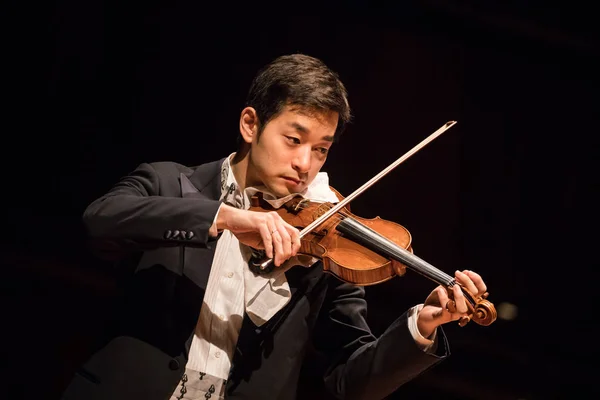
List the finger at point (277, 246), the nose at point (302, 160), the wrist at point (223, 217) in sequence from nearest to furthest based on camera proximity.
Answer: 1. the finger at point (277, 246)
2. the wrist at point (223, 217)
3. the nose at point (302, 160)

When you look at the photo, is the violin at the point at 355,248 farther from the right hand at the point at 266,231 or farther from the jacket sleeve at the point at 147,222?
the jacket sleeve at the point at 147,222

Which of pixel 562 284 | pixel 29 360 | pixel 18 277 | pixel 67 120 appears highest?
pixel 67 120

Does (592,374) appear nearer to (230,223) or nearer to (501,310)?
(501,310)

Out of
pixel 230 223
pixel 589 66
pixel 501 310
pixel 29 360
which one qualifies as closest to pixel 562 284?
pixel 501 310

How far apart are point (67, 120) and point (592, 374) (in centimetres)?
262

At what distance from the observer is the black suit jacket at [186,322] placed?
162cm

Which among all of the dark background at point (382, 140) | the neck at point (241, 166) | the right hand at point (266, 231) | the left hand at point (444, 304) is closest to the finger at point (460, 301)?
the left hand at point (444, 304)

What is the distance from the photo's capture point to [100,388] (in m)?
1.67

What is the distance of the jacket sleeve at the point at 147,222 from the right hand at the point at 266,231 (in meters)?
0.05

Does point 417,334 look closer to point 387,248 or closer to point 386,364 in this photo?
point 386,364

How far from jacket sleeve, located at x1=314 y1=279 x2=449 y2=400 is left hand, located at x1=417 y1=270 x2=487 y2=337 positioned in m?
0.05

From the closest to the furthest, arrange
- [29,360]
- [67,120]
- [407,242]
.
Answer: [407,242] → [29,360] → [67,120]

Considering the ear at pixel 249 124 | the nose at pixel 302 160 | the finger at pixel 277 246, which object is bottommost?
the finger at pixel 277 246

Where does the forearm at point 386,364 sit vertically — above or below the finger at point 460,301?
below
